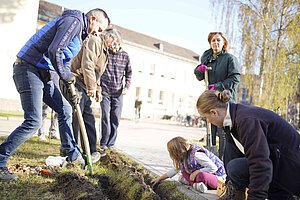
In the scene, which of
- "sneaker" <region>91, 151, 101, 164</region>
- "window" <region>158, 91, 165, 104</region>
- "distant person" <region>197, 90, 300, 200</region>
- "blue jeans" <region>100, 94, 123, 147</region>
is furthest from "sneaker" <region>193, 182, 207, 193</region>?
"window" <region>158, 91, 165, 104</region>

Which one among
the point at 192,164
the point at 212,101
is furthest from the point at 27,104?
the point at 212,101

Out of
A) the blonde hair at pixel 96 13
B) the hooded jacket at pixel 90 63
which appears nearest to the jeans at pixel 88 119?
the hooded jacket at pixel 90 63

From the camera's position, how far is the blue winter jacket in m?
3.31

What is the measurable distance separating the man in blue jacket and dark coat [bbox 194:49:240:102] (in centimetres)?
185

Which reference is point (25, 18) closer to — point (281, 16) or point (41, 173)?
point (281, 16)

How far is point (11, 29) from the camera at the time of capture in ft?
57.1

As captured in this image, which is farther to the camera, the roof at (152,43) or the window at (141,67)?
the roof at (152,43)

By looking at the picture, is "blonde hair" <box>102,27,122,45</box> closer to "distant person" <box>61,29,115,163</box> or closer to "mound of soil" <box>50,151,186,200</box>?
"distant person" <box>61,29,115,163</box>

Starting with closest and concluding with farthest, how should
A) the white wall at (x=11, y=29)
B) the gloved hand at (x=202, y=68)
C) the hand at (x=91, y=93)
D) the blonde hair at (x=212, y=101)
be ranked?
the blonde hair at (x=212, y=101)
the hand at (x=91, y=93)
the gloved hand at (x=202, y=68)
the white wall at (x=11, y=29)

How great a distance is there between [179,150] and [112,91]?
8.02ft

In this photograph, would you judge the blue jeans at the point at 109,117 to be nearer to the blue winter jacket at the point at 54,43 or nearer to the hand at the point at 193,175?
the blue winter jacket at the point at 54,43

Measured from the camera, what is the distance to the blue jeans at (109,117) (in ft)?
17.6

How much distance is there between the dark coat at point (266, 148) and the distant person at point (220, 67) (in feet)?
5.95

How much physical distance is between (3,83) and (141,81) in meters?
21.3
